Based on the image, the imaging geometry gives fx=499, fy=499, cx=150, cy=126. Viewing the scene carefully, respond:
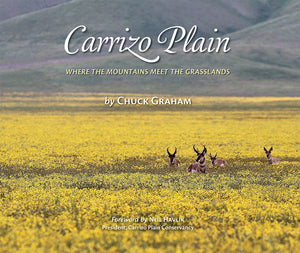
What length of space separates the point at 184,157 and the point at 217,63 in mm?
155904

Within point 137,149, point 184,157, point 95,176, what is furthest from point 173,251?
point 137,149

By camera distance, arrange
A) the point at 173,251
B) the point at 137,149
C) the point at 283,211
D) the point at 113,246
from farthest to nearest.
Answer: the point at 137,149
the point at 283,211
the point at 113,246
the point at 173,251

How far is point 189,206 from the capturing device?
50.9ft

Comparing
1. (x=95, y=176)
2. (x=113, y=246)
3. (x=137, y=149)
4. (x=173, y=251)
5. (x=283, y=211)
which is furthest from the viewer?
(x=137, y=149)

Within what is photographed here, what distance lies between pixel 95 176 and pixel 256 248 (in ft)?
38.7

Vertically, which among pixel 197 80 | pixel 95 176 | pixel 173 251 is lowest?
pixel 173 251

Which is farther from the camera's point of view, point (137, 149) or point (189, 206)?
point (137, 149)

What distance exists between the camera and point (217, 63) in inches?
7136

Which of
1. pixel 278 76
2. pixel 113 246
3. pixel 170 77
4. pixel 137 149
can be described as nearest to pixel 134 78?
pixel 170 77

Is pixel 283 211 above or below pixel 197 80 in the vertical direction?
below

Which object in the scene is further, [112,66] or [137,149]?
[112,66]

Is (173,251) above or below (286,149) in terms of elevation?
below

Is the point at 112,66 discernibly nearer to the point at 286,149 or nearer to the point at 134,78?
the point at 134,78

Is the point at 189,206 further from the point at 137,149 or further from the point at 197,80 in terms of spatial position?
the point at 197,80
